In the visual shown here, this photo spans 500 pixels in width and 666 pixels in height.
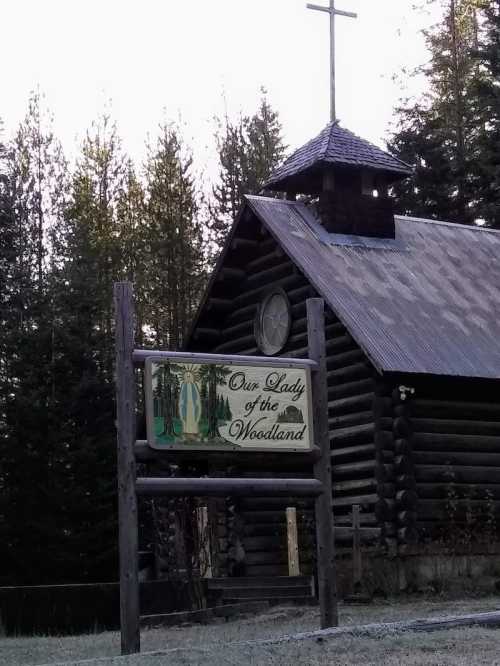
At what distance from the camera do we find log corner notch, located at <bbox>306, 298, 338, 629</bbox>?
13.3 meters

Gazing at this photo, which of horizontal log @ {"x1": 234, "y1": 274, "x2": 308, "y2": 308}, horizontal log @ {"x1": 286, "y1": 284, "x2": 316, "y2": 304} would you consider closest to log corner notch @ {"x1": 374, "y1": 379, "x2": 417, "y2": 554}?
horizontal log @ {"x1": 286, "y1": 284, "x2": 316, "y2": 304}

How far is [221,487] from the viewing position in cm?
1275

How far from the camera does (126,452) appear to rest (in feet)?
40.9

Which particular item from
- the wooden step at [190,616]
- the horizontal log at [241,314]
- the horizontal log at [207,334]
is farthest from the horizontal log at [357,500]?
the horizontal log at [207,334]

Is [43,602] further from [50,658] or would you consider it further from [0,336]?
[0,336]

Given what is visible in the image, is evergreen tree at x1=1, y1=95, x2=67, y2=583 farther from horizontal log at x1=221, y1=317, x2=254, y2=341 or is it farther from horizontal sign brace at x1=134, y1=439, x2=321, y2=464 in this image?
horizontal sign brace at x1=134, y1=439, x2=321, y2=464

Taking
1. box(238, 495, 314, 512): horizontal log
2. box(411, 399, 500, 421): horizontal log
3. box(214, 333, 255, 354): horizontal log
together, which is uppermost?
box(214, 333, 255, 354): horizontal log

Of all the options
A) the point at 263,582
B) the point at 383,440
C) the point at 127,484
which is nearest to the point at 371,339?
the point at 383,440

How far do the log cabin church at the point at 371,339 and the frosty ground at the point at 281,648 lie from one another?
4.24 metres

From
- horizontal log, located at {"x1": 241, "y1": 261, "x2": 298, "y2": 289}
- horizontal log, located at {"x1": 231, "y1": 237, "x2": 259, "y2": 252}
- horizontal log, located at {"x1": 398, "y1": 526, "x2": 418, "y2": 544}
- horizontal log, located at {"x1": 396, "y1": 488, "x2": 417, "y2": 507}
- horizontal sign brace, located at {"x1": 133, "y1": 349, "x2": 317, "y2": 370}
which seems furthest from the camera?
horizontal log, located at {"x1": 231, "y1": 237, "x2": 259, "y2": 252}

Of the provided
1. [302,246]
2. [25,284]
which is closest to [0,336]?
[25,284]

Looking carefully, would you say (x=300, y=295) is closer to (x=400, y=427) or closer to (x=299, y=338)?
(x=299, y=338)

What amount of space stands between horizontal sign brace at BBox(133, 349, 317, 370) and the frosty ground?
2.99 metres

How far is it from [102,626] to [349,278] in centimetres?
765
